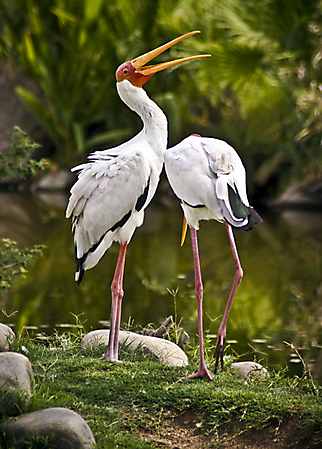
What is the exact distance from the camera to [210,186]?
11.4ft

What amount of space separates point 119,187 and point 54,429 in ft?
5.91

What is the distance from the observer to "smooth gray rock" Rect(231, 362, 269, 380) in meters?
4.05

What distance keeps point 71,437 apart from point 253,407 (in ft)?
3.79

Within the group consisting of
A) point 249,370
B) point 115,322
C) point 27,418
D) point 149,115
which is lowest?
point 249,370

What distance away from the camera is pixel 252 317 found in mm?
5922

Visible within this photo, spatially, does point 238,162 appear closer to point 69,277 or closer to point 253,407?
point 253,407

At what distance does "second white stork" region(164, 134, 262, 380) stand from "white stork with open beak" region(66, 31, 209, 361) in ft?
1.21

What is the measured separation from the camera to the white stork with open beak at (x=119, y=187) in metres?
3.94

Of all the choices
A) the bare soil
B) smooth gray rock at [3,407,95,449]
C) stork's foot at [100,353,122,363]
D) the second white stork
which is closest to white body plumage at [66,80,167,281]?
the second white stork

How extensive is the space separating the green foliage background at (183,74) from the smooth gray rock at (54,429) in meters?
10.9

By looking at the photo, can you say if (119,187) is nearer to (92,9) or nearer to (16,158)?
(16,158)

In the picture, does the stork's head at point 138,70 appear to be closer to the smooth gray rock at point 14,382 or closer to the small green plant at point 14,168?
the small green plant at point 14,168

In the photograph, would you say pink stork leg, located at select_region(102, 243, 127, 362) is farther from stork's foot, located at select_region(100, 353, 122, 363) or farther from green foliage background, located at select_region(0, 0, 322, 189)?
green foliage background, located at select_region(0, 0, 322, 189)

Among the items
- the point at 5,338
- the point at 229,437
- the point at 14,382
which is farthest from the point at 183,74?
the point at 14,382
